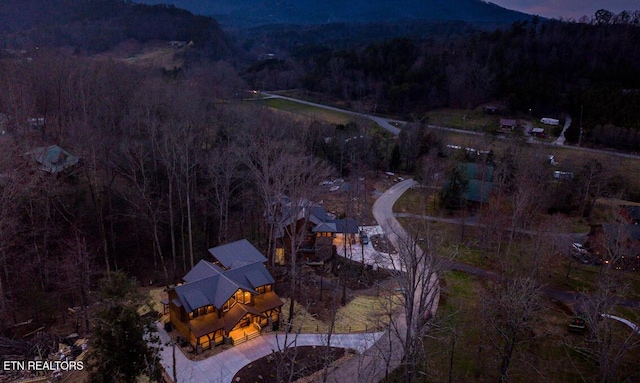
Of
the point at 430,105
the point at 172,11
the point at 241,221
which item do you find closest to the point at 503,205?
the point at 241,221

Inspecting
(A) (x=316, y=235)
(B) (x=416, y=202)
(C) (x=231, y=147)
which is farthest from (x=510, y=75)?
(C) (x=231, y=147)

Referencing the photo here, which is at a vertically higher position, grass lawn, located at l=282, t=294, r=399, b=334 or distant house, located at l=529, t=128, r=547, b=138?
distant house, located at l=529, t=128, r=547, b=138

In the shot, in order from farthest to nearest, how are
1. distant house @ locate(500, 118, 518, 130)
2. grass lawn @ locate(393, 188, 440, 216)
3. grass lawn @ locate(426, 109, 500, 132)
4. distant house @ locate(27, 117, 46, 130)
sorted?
grass lawn @ locate(426, 109, 500, 132)
distant house @ locate(500, 118, 518, 130)
grass lawn @ locate(393, 188, 440, 216)
distant house @ locate(27, 117, 46, 130)

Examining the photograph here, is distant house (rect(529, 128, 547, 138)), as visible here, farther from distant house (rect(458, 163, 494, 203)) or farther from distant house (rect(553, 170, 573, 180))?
distant house (rect(458, 163, 494, 203))

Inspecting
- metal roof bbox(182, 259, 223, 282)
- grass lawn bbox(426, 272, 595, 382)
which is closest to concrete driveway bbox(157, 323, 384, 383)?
metal roof bbox(182, 259, 223, 282)

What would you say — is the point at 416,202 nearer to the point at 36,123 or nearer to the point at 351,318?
the point at 351,318

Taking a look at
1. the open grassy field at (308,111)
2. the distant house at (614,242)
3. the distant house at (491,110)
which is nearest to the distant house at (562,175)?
the distant house at (614,242)
